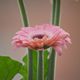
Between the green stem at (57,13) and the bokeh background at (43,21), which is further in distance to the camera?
the bokeh background at (43,21)

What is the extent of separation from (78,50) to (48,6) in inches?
13.3

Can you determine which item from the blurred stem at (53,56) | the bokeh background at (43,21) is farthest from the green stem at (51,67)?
the bokeh background at (43,21)

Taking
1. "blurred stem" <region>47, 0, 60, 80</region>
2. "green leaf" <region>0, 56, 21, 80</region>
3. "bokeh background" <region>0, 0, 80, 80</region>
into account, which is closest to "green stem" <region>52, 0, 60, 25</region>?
"blurred stem" <region>47, 0, 60, 80</region>

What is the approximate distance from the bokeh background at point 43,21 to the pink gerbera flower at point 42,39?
2.85 feet

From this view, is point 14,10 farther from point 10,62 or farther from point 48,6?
point 10,62

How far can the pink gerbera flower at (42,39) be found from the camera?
286mm

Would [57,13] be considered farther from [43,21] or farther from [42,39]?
[43,21]

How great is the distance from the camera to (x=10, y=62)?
45 cm

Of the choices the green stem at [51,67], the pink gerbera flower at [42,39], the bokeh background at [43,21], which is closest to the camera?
the pink gerbera flower at [42,39]

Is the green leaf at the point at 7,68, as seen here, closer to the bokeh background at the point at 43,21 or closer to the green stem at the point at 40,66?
the green stem at the point at 40,66

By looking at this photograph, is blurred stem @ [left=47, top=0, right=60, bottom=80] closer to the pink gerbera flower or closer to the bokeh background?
the pink gerbera flower

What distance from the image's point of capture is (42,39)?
29 centimetres

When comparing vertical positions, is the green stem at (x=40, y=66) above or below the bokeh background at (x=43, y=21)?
above

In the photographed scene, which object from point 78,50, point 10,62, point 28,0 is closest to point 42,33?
point 10,62
